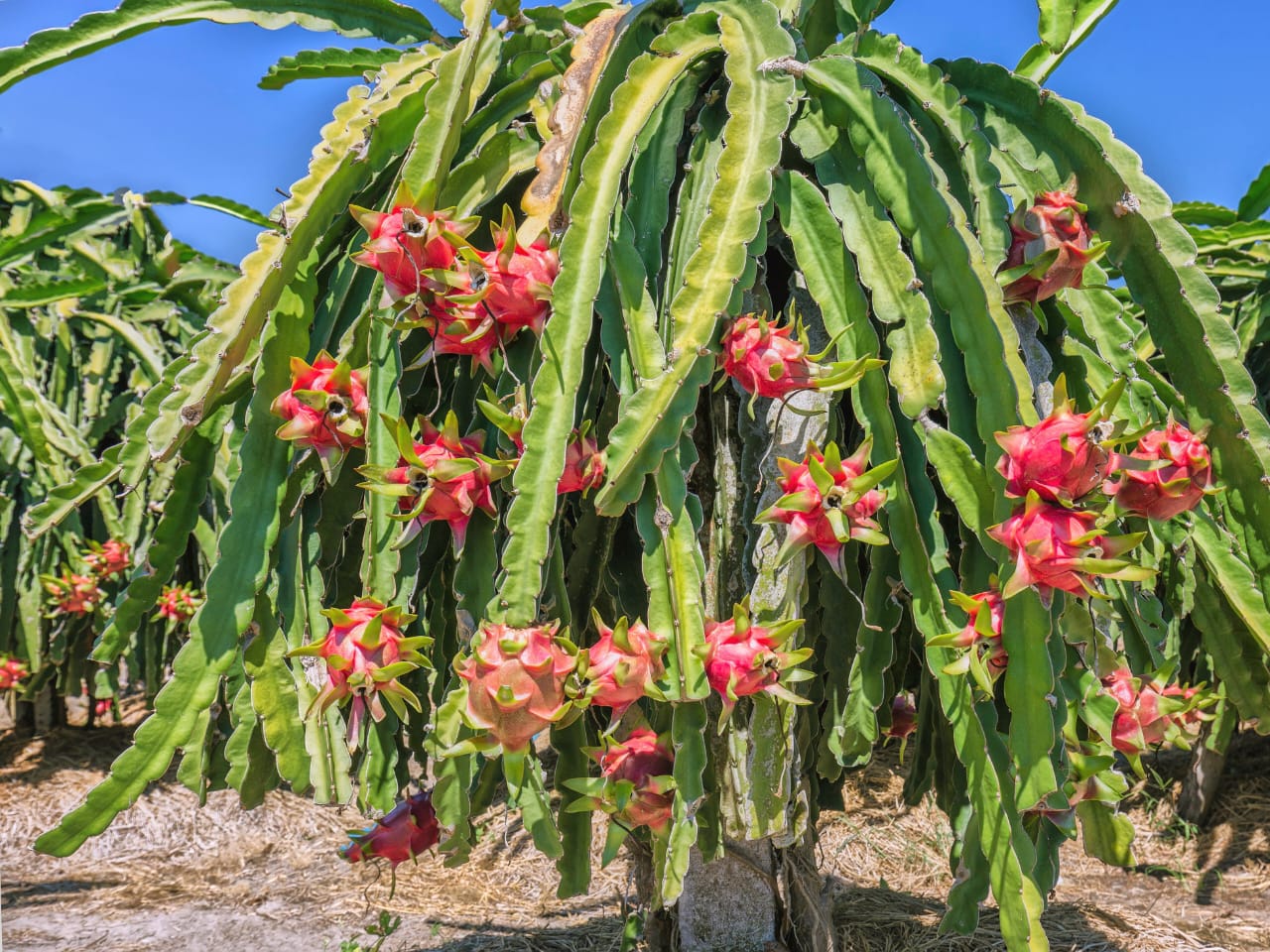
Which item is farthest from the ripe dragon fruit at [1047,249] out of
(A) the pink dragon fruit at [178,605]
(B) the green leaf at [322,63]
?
(A) the pink dragon fruit at [178,605]

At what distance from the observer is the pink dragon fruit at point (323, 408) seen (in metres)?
1.03

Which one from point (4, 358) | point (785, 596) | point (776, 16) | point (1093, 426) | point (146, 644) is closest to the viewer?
point (1093, 426)

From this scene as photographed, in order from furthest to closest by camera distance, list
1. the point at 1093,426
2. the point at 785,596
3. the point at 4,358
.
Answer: the point at 4,358, the point at 785,596, the point at 1093,426

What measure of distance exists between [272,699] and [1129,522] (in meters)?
1.09

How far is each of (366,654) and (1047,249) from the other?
0.85 m

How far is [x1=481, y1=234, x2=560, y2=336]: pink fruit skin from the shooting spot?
0.93m

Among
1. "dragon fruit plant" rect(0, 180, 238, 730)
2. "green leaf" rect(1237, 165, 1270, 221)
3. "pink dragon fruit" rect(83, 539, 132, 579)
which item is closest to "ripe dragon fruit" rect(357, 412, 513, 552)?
"dragon fruit plant" rect(0, 180, 238, 730)

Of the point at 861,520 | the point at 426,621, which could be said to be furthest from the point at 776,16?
the point at 426,621

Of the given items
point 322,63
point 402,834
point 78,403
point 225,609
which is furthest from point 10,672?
point 225,609

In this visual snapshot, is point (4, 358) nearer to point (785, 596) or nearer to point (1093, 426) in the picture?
point (785, 596)

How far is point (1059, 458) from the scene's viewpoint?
84cm

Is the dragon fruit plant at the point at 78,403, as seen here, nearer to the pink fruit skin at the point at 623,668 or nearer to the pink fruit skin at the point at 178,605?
the pink fruit skin at the point at 178,605

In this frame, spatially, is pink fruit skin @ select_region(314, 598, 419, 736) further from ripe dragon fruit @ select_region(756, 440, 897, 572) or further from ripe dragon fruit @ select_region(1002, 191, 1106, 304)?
ripe dragon fruit @ select_region(1002, 191, 1106, 304)

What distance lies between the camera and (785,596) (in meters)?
1.04
